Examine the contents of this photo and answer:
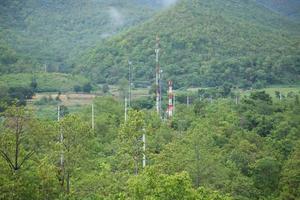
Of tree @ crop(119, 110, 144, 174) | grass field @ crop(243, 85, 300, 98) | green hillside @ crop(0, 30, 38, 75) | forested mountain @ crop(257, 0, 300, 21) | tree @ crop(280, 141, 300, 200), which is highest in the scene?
forested mountain @ crop(257, 0, 300, 21)

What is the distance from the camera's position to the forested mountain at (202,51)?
74.8 metres

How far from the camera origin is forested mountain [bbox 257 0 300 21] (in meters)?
135

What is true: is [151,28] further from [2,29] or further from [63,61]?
[2,29]

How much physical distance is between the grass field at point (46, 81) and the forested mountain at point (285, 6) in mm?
75925

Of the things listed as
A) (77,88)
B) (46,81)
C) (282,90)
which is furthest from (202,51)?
(46,81)

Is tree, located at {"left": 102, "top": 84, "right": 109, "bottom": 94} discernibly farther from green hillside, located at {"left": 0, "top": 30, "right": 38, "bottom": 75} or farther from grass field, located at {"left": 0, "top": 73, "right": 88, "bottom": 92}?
green hillside, located at {"left": 0, "top": 30, "right": 38, "bottom": 75}

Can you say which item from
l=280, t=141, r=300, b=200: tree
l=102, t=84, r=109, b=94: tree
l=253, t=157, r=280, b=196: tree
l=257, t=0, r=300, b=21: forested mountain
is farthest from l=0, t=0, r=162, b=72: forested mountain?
l=280, t=141, r=300, b=200: tree

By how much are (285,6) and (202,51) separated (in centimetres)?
6711

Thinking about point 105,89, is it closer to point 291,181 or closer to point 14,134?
point 291,181

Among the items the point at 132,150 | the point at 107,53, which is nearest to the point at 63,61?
the point at 107,53

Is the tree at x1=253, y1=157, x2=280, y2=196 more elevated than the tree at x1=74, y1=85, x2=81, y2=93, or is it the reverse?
the tree at x1=74, y1=85, x2=81, y2=93

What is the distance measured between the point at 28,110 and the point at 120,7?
107311 mm

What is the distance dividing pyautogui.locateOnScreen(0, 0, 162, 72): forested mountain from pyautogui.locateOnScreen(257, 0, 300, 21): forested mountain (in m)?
30.9

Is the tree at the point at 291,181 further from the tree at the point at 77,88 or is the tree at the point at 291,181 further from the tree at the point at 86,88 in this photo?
the tree at the point at 86,88
